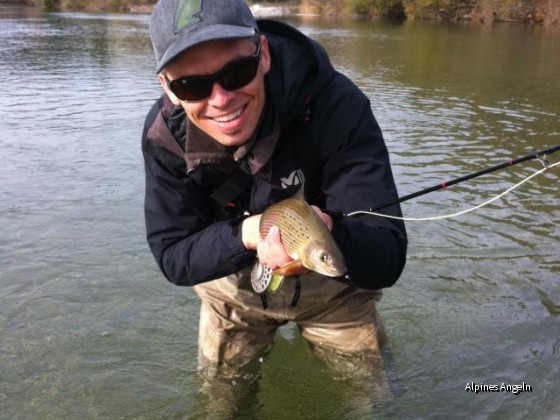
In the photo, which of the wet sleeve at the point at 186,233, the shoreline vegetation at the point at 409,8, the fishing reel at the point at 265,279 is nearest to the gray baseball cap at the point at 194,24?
the wet sleeve at the point at 186,233

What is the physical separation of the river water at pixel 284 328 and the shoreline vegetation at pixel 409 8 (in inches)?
1840

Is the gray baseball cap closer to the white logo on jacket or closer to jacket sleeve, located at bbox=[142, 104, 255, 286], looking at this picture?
jacket sleeve, located at bbox=[142, 104, 255, 286]

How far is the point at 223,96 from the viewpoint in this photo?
2.77m

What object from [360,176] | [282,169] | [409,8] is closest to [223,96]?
[282,169]

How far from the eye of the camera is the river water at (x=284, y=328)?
4.38 m

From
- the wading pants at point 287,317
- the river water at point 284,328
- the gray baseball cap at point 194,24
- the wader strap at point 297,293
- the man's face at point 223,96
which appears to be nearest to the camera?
the gray baseball cap at point 194,24

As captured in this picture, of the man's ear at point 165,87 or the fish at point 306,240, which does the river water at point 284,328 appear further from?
the man's ear at point 165,87

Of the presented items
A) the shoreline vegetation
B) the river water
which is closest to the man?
the river water

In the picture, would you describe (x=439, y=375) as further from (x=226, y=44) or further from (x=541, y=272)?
(x=226, y=44)

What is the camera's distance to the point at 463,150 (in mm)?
11203

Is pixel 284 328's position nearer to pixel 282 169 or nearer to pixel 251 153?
pixel 282 169

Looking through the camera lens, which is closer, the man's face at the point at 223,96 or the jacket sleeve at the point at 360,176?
the man's face at the point at 223,96

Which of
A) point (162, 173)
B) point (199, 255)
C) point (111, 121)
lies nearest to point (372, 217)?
point (199, 255)

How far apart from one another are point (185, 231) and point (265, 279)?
639 millimetres
